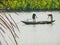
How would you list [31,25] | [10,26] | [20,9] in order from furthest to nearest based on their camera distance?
[31,25]
[20,9]
[10,26]

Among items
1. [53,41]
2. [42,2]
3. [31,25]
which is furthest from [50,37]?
[42,2]

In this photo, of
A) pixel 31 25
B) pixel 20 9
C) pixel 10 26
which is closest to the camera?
pixel 10 26

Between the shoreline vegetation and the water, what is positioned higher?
the shoreline vegetation

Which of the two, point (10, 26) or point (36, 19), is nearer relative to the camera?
point (10, 26)

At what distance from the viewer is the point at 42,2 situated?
2.40 m

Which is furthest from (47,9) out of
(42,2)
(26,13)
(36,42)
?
(36,42)

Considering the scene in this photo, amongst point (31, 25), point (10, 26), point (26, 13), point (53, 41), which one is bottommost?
point (53, 41)

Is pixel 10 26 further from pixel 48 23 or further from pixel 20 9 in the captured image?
pixel 48 23

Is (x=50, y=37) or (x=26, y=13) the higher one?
(x=26, y=13)

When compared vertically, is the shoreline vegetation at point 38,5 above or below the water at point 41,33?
above

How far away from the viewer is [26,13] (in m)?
2.35

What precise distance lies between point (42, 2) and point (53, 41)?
0.51 metres

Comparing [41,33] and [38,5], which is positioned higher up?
[38,5]

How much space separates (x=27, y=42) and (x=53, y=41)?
0.32m
